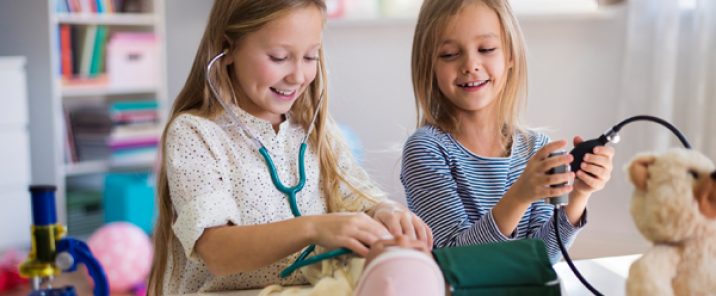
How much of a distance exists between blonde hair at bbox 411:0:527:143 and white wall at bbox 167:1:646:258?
1.31 m

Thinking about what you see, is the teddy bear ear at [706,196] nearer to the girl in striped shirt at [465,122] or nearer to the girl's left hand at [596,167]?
the girl's left hand at [596,167]

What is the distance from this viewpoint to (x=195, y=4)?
131 inches

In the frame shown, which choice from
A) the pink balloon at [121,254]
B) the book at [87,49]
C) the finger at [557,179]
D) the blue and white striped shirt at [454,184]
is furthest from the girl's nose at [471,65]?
the book at [87,49]

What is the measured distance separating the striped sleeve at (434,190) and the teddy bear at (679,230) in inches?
19.8

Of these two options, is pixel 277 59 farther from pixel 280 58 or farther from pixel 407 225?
pixel 407 225

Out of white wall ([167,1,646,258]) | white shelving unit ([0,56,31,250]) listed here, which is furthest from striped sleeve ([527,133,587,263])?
white shelving unit ([0,56,31,250])

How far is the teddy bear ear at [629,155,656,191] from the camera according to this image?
2.09 ft

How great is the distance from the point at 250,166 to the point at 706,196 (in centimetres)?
60

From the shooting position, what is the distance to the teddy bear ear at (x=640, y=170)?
25.0 inches

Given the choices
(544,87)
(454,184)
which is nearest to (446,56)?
(454,184)

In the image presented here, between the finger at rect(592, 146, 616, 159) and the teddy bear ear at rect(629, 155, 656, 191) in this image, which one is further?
the finger at rect(592, 146, 616, 159)

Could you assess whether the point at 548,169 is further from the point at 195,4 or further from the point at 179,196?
the point at 195,4

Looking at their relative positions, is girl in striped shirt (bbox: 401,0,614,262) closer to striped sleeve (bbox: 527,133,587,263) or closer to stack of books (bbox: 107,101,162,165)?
striped sleeve (bbox: 527,133,587,263)

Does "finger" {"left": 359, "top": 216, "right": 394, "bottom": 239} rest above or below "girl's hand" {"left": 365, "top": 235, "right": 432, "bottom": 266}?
below
